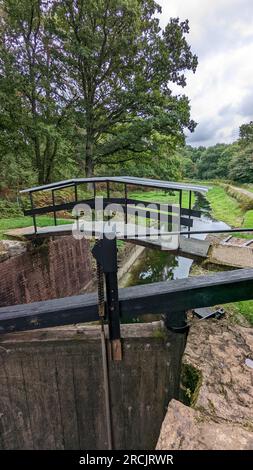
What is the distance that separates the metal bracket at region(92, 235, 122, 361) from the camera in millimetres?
1441

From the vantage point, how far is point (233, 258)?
324cm

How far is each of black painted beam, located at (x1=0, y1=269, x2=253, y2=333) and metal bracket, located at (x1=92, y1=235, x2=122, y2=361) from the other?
0.05 meters

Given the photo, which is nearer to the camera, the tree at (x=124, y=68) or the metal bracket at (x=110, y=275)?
the metal bracket at (x=110, y=275)

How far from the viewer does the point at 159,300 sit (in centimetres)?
158

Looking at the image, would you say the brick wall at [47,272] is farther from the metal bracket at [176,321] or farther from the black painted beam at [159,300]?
the metal bracket at [176,321]

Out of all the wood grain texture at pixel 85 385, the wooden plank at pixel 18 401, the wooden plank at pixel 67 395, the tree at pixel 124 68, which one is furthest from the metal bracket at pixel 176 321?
the tree at pixel 124 68

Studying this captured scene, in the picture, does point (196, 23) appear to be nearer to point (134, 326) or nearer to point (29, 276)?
point (29, 276)

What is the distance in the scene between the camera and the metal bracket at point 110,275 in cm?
144

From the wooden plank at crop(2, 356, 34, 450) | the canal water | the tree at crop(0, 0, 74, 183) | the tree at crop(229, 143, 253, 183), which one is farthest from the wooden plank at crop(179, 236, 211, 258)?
the tree at crop(229, 143, 253, 183)

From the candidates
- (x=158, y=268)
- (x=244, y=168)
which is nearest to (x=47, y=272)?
(x=158, y=268)

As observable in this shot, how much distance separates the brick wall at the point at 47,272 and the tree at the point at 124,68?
4978 mm

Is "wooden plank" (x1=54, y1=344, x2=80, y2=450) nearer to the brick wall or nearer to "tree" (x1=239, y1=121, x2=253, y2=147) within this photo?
the brick wall

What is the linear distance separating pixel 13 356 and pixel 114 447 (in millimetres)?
1002

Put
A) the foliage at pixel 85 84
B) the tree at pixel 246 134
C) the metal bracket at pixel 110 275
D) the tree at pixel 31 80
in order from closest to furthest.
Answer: the metal bracket at pixel 110 275
the tree at pixel 31 80
the foliage at pixel 85 84
the tree at pixel 246 134
